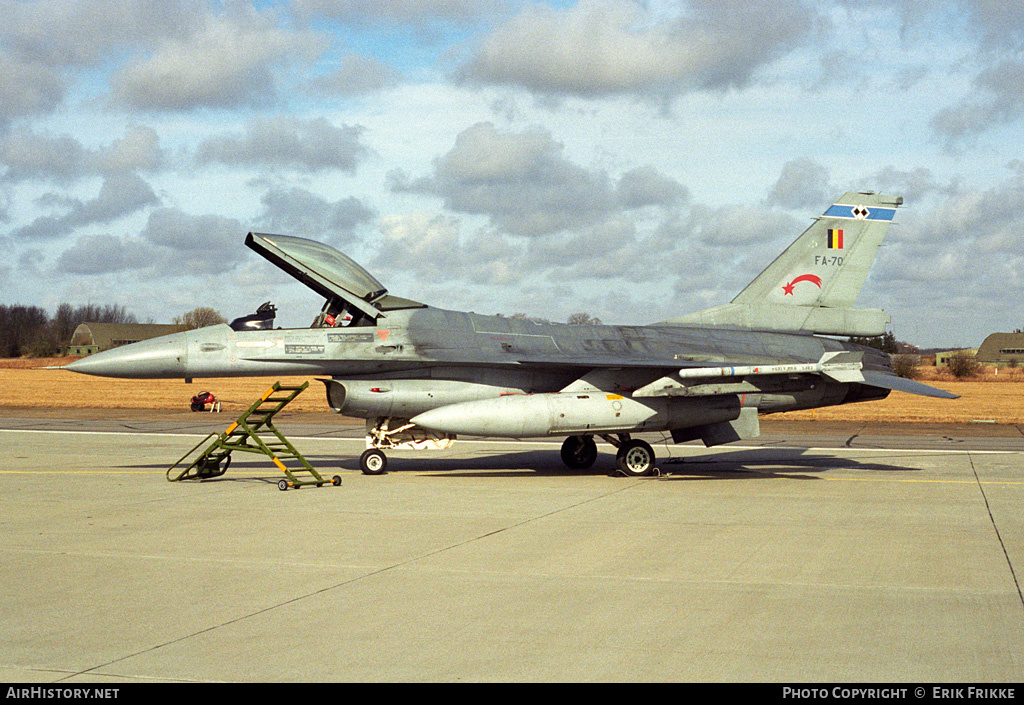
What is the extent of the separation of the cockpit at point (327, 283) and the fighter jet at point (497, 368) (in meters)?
0.02

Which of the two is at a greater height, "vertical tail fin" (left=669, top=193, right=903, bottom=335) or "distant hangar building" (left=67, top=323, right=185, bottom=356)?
"distant hangar building" (left=67, top=323, right=185, bottom=356)

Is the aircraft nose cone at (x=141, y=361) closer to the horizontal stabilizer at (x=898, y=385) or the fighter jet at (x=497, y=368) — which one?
the fighter jet at (x=497, y=368)

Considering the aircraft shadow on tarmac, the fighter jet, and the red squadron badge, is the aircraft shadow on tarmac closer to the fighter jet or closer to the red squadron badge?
the fighter jet

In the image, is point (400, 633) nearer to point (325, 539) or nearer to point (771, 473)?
point (325, 539)

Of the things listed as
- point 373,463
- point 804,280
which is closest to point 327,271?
point 373,463

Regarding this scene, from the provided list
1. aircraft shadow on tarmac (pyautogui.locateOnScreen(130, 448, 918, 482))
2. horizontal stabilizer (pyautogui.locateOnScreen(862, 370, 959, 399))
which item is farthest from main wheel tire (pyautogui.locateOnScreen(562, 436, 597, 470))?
horizontal stabilizer (pyautogui.locateOnScreen(862, 370, 959, 399))

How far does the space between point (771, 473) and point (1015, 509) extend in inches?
182

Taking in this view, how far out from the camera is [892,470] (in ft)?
53.3

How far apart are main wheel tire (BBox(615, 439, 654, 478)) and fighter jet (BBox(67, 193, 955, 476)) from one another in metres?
0.02

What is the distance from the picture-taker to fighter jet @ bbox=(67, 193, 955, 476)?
45.9 feet

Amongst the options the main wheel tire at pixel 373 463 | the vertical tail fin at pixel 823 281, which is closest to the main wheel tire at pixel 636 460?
the vertical tail fin at pixel 823 281

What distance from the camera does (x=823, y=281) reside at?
16922 mm

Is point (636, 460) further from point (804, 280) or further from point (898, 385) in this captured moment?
point (804, 280)
